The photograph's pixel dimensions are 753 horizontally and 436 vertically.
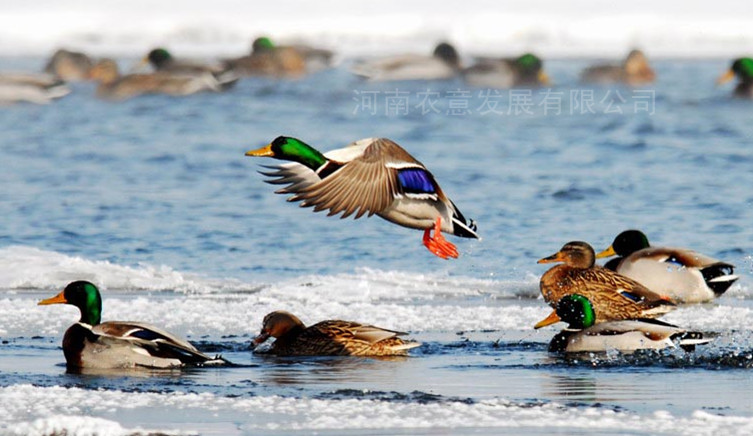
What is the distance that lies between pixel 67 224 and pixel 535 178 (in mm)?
5219

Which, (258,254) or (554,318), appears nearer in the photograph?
(554,318)

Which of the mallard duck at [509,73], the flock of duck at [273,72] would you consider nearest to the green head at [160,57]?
the flock of duck at [273,72]

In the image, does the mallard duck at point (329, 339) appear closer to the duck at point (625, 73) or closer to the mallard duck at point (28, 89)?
the mallard duck at point (28, 89)

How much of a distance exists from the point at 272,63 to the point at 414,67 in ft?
8.90

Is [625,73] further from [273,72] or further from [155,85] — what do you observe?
Answer: [155,85]

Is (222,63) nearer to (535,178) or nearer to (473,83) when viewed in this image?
(473,83)

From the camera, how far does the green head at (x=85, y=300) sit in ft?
30.9

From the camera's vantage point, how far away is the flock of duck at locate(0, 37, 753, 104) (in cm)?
2738

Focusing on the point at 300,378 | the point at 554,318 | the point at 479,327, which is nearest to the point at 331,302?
the point at 479,327

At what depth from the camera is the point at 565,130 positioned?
74.1 feet

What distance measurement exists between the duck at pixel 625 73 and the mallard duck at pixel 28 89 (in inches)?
365

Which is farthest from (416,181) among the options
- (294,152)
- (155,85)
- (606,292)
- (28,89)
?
(155,85)

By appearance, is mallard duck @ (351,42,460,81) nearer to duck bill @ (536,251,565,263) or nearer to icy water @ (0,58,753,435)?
icy water @ (0,58,753,435)

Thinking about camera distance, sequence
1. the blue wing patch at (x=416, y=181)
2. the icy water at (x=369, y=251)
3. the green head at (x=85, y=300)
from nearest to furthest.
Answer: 1. the icy water at (x=369, y=251)
2. the blue wing patch at (x=416, y=181)
3. the green head at (x=85, y=300)
